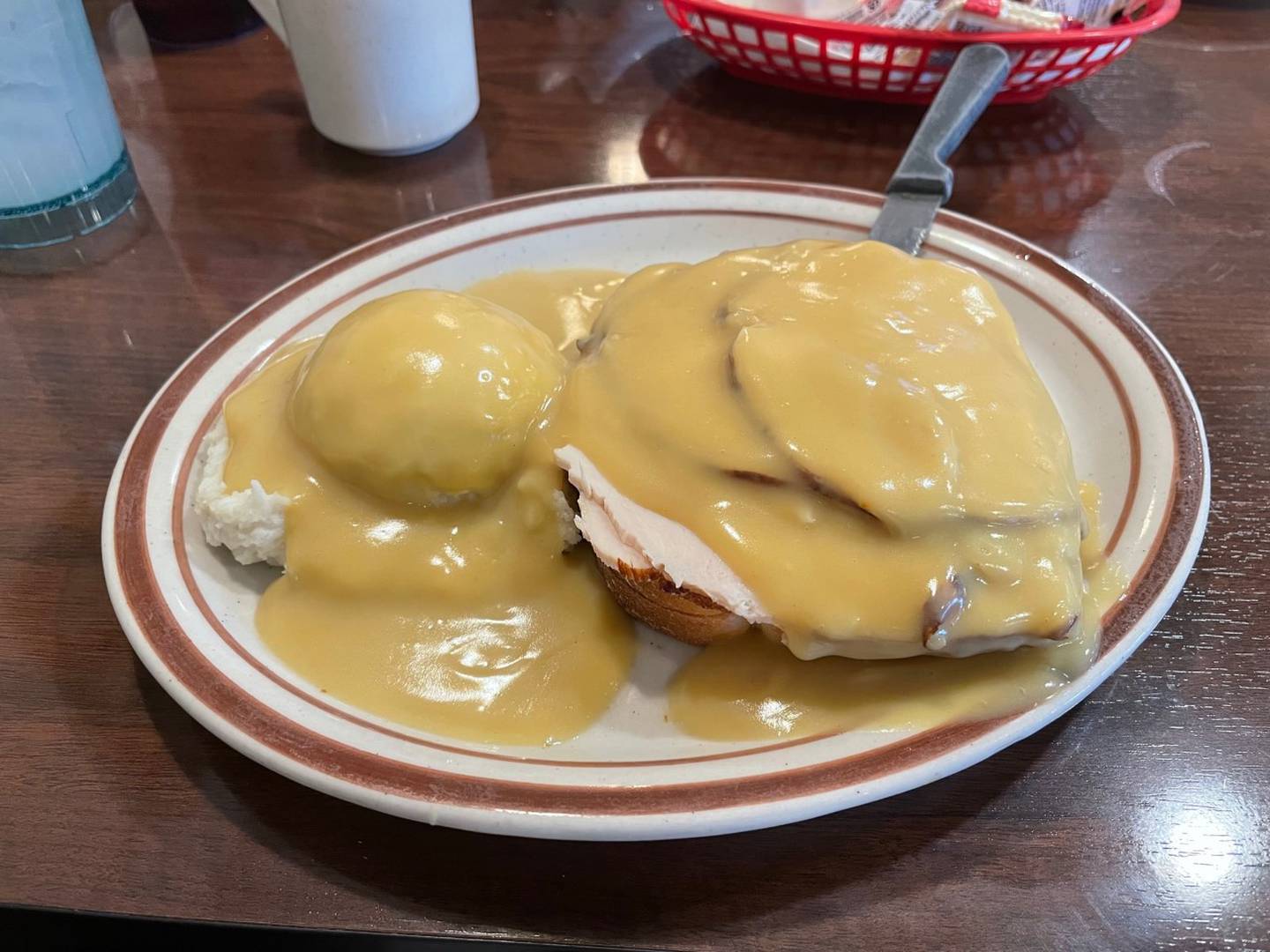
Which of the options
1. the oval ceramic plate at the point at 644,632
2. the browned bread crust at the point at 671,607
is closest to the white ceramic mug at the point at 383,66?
the oval ceramic plate at the point at 644,632

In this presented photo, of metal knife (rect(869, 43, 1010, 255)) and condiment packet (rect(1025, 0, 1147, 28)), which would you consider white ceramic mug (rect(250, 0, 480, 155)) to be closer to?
metal knife (rect(869, 43, 1010, 255))

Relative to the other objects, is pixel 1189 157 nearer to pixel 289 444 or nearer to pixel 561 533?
pixel 561 533

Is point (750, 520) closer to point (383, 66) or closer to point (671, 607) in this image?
point (671, 607)

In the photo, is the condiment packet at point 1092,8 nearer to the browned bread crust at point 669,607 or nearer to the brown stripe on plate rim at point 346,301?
the brown stripe on plate rim at point 346,301

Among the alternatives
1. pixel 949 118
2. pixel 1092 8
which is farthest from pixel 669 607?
pixel 1092 8

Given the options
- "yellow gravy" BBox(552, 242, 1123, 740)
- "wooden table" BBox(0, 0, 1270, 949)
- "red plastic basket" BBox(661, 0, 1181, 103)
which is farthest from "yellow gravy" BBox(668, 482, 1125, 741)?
"red plastic basket" BBox(661, 0, 1181, 103)
